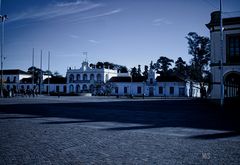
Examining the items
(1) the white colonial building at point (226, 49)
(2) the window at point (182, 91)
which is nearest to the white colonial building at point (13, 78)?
(2) the window at point (182, 91)

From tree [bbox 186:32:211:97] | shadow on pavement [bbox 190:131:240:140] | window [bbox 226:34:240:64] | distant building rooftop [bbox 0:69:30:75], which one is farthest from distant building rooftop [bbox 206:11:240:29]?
distant building rooftop [bbox 0:69:30:75]

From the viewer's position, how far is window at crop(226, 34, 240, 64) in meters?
23.2

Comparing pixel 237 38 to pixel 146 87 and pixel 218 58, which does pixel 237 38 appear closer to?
pixel 218 58

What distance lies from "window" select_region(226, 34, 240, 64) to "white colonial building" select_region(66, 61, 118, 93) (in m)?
53.6

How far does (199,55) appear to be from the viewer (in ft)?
174

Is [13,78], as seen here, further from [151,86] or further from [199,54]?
[199,54]

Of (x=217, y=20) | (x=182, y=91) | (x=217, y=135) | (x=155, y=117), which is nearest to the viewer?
(x=217, y=135)

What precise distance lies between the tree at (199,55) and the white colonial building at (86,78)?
104 ft

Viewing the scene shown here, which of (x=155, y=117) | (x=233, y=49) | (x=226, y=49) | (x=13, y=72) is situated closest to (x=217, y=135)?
(x=155, y=117)

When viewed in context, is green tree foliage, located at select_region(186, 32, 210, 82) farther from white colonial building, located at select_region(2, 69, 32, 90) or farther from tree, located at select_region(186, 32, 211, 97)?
white colonial building, located at select_region(2, 69, 32, 90)

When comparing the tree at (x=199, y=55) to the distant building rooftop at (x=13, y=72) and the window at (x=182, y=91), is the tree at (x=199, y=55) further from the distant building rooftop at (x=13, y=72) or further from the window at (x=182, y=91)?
the distant building rooftop at (x=13, y=72)

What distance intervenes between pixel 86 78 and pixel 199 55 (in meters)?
40.8

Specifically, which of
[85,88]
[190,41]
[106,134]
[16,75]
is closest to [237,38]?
[106,134]

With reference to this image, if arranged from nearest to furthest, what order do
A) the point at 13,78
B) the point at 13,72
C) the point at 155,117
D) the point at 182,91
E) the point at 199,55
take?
the point at 155,117
the point at 199,55
the point at 182,91
the point at 13,78
the point at 13,72
